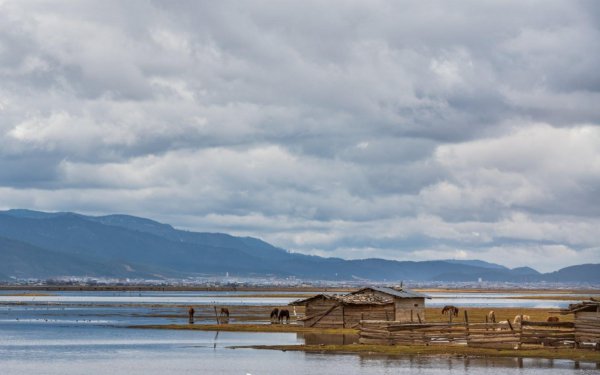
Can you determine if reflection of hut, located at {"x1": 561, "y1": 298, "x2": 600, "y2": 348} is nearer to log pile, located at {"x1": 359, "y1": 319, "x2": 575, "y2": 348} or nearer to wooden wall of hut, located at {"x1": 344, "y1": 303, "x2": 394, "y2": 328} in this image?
log pile, located at {"x1": 359, "y1": 319, "x2": 575, "y2": 348}

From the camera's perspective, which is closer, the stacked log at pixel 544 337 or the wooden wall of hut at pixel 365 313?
the stacked log at pixel 544 337

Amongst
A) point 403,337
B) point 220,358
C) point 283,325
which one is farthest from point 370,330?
point 283,325

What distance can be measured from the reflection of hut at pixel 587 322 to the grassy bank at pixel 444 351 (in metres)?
1.40

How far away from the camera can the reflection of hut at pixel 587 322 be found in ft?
209

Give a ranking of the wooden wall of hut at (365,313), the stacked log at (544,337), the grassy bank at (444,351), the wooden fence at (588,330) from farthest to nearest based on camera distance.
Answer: the wooden wall of hut at (365,313), the stacked log at (544,337), the wooden fence at (588,330), the grassy bank at (444,351)

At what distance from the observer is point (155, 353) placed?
67250 millimetres

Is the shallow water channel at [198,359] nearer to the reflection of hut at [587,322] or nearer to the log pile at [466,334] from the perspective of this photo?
the log pile at [466,334]

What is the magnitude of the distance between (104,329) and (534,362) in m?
48.3

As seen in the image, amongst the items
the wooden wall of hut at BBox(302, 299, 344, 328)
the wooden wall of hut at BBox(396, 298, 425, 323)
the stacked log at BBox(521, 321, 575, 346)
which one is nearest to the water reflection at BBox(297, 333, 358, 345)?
the wooden wall of hut at BBox(302, 299, 344, 328)

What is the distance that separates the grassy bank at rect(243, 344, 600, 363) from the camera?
60.8 m

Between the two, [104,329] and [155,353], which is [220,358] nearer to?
[155,353]

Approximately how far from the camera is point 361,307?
9244 centimetres

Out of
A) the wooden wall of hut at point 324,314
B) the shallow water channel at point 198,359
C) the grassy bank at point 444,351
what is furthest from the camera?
the wooden wall of hut at point 324,314

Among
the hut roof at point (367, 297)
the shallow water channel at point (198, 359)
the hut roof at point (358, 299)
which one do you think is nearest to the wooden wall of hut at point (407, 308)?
the hut roof at point (367, 297)
